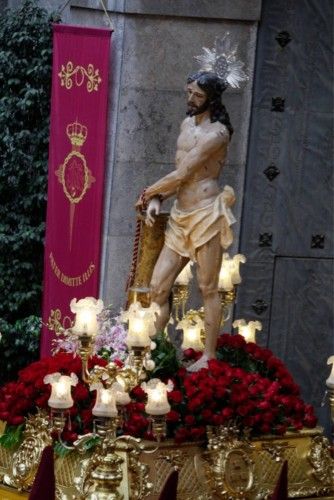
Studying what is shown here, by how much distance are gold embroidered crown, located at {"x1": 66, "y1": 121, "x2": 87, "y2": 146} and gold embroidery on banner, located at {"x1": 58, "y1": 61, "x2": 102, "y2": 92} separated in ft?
0.95

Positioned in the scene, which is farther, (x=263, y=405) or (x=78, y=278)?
(x=78, y=278)

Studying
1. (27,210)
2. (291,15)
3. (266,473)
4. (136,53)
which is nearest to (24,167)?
(27,210)

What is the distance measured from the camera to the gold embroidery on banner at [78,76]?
→ 573 inches

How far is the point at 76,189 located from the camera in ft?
48.1

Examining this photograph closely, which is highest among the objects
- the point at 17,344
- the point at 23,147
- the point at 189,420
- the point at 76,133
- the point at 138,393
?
the point at 76,133

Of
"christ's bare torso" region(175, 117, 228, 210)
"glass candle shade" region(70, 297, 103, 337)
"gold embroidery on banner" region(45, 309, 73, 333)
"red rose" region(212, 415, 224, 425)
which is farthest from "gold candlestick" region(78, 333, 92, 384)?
"gold embroidery on banner" region(45, 309, 73, 333)

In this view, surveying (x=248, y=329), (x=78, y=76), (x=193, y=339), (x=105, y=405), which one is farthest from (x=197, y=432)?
(x=78, y=76)

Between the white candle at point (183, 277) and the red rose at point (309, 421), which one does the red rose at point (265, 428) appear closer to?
the red rose at point (309, 421)

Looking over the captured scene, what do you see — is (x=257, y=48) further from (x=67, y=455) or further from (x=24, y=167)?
(x=67, y=455)

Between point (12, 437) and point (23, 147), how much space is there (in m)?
4.58

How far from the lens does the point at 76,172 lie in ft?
48.1

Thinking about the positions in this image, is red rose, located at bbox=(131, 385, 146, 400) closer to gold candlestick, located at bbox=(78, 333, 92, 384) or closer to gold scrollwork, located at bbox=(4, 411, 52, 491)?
gold scrollwork, located at bbox=(4, 411, 52, 491)

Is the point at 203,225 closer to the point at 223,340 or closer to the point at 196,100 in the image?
the point at 196,100

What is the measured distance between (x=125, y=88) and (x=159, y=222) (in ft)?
8.99
